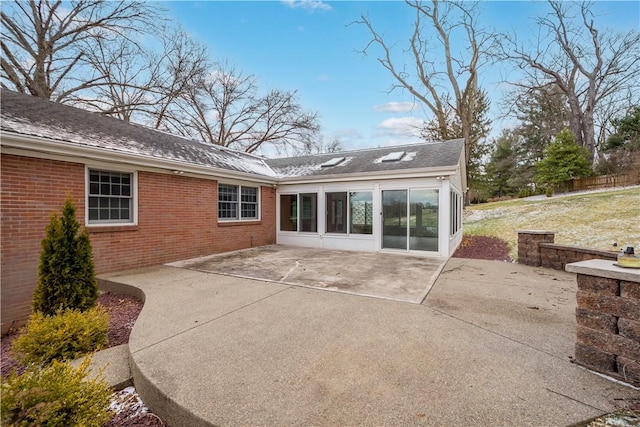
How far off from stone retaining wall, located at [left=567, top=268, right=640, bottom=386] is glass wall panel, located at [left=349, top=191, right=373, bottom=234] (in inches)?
278

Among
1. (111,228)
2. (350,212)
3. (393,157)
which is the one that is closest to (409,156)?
(393,157)

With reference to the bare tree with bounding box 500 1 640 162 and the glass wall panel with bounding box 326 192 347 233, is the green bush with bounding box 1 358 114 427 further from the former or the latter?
the bare tree with bounding box 500 1 640 162

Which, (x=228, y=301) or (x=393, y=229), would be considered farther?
(x=393, y=229)

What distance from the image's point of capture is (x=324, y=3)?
11344mm

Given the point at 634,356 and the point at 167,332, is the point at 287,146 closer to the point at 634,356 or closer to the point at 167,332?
the point at 167,332

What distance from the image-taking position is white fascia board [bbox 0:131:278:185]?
4.79 meters

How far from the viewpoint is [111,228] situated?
6.29m

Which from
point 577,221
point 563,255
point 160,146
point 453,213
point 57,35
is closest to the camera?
point 563,255

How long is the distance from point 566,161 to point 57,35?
109 feet

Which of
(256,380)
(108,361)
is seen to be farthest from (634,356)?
(108,361)

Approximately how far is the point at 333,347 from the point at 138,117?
19.7 meters

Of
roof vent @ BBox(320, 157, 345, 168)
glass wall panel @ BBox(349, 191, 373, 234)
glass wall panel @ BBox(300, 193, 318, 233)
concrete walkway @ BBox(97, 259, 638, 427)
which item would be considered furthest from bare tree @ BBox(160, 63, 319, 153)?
concrete walkway @ BBox(97, 259, 638, 427)

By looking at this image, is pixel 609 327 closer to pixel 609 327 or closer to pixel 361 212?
pixel 609 327

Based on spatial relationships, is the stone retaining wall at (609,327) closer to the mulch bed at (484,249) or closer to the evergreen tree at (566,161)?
the mulch bed at (484,249)
